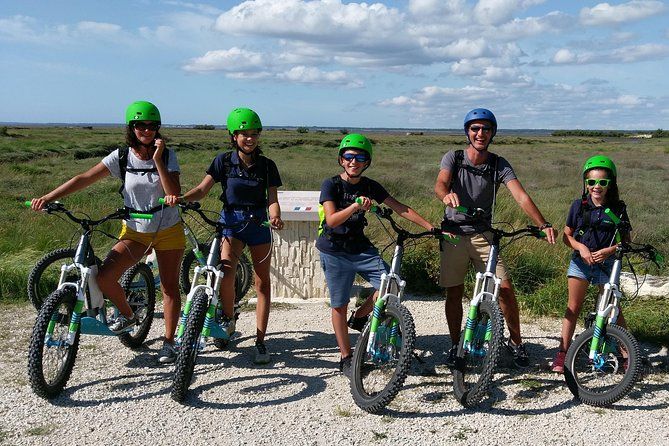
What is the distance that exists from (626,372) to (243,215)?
297 centimetres

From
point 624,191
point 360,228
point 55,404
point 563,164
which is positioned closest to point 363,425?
point 360,228

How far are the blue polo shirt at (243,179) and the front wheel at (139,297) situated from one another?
1167 millimetres

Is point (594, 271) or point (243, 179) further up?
Answer: point (243, 179)

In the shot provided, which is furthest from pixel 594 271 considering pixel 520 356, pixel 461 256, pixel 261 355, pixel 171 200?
pixel 171 200

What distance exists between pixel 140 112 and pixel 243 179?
90 cm

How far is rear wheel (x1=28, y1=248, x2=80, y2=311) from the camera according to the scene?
19.7 feet

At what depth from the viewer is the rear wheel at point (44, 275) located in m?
5.99

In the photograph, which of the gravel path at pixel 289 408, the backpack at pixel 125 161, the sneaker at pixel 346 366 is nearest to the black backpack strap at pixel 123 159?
the backpack at pixel 125 161

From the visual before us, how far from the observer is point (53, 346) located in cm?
427

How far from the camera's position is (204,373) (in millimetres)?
4879

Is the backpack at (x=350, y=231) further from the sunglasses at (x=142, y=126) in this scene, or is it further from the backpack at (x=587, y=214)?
the backpack at (x=587, y=214)

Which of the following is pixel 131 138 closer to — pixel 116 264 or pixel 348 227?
pixel 116 264

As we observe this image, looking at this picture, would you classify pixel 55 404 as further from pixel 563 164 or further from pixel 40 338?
pixel 563 164

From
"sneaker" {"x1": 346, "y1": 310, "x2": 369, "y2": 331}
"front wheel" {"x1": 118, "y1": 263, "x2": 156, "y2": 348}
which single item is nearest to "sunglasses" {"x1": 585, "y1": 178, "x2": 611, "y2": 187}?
"sneaker" {"x1": 346, "y1": 310, "x2": 369, "y2": 331}
